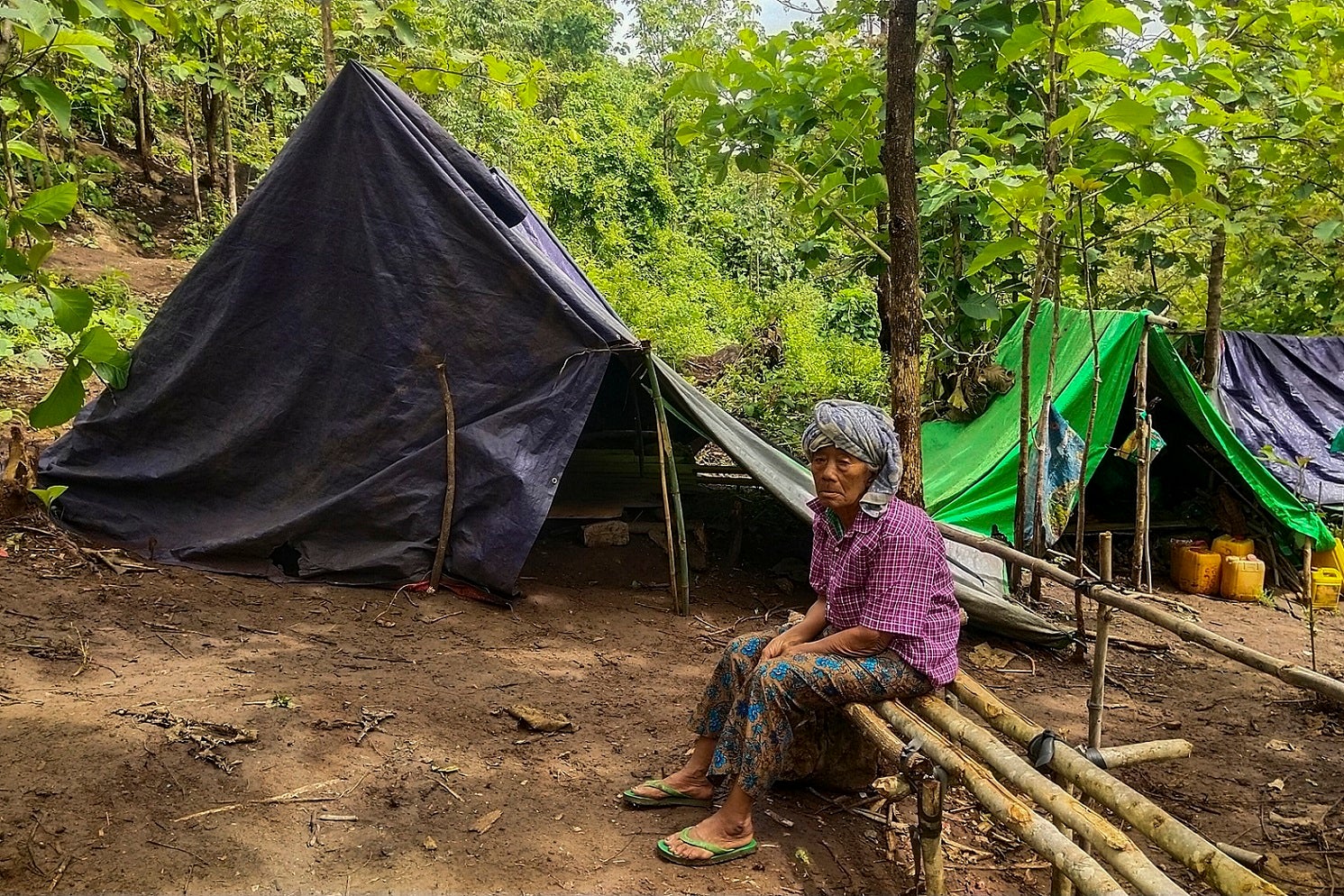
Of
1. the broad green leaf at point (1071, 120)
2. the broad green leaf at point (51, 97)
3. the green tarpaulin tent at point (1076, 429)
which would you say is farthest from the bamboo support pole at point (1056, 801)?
the green tarpaulin tent at point (1076, 429)

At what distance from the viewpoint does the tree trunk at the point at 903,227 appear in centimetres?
342

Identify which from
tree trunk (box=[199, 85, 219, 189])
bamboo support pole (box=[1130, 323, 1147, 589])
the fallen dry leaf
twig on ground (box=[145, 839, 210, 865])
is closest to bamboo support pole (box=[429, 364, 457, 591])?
the fallen dry leaf

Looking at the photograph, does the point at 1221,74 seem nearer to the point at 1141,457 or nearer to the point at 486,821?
the point at 1141,457

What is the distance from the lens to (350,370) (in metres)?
4.89

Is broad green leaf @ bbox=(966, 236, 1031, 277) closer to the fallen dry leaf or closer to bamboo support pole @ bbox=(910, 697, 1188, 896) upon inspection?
bamboo support pole @ bbox=(910, 697, 1188, 896)

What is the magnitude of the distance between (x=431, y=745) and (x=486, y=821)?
496mm

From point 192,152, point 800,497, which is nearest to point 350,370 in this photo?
point 800,497

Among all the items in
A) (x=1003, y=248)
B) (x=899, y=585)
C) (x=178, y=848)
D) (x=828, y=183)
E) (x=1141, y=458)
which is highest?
(x=828, y=183)

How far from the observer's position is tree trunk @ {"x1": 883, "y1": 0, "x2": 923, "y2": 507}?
342 centimetres

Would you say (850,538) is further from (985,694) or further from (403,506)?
(403,506)

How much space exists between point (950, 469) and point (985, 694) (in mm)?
3447

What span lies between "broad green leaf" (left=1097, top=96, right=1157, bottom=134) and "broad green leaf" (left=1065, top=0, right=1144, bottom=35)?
0.25 metres

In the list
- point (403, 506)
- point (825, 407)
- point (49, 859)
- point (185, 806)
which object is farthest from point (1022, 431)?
Answer: point (49, 859)

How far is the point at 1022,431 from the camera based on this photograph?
484 centimetres
